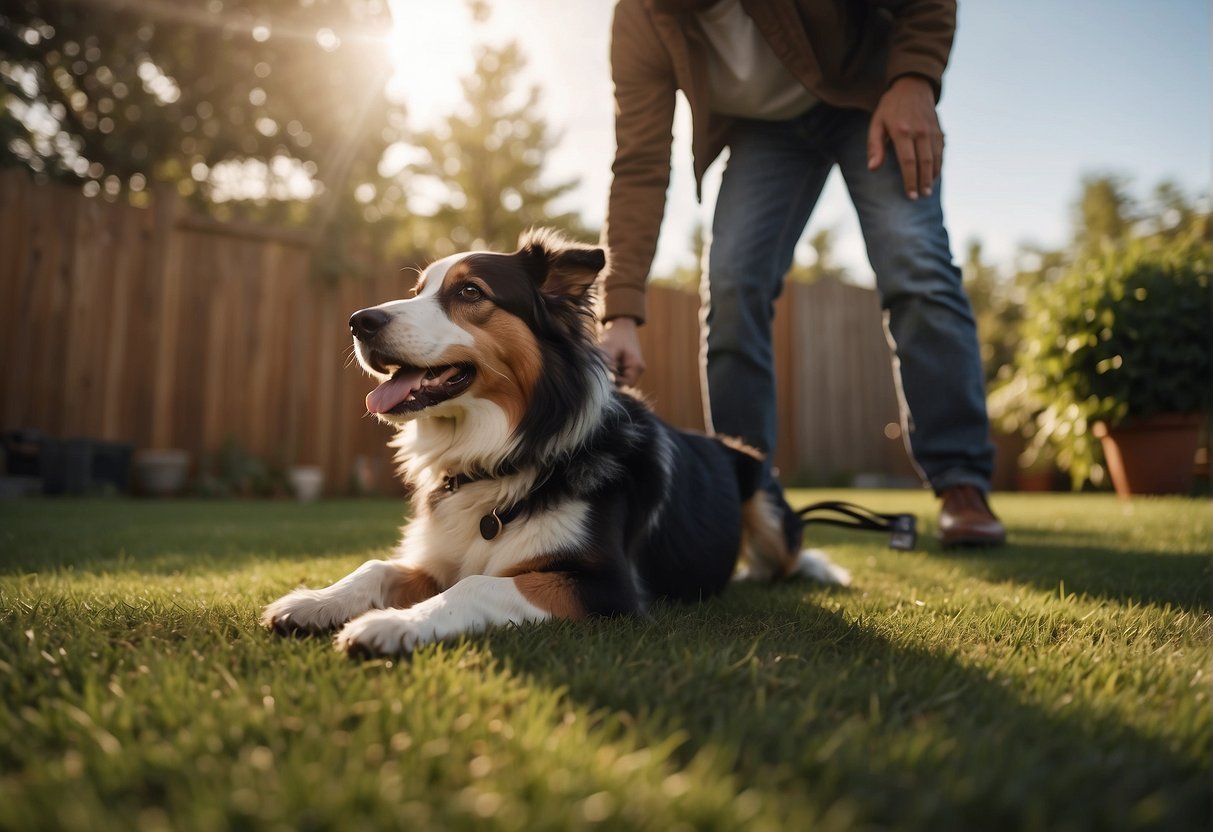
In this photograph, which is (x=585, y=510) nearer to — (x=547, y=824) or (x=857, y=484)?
(x=547, y=824)

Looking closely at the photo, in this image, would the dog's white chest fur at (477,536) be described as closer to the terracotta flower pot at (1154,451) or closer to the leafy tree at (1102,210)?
the terracotta flower pot at (1154,451)

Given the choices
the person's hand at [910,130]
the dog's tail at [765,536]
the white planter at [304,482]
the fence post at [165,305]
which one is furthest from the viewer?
the white planter at [304,482]

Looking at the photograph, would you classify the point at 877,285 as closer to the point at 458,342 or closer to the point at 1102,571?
the point at 1102,571

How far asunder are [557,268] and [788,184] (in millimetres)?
1498

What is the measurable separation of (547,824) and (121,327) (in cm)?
814

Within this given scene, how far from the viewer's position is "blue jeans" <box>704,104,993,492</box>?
3.32 meters

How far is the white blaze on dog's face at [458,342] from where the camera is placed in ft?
7.63

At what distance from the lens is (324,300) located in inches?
342

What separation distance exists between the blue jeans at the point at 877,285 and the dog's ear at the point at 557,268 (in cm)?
104

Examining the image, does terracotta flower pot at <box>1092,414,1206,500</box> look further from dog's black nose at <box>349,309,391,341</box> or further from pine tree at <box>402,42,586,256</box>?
pine tree at <box>402,42,586,256</box>

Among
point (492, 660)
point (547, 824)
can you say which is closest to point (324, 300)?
point (492, 660)

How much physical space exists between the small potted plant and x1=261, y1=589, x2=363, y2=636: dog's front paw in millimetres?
7141

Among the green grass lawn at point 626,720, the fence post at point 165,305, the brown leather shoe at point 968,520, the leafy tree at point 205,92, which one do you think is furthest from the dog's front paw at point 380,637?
the leafy tree at point 205,92

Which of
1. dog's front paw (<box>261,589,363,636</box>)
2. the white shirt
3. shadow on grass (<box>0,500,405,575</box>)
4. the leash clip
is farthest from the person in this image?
shadow on grass (<box>0,500,405,575</box>)
